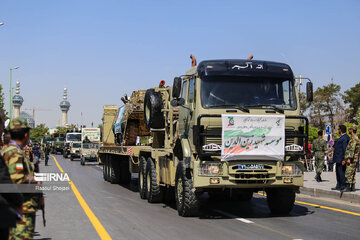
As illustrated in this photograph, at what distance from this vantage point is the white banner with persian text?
11.1 metres

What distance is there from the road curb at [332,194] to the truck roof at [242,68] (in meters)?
4.29

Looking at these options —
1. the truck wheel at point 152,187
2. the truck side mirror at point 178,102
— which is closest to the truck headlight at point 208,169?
the truck side mirror at point 178,102

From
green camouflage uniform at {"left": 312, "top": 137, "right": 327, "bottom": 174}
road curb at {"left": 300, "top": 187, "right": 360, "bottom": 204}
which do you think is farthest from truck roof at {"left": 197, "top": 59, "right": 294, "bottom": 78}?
green camouflage uniform at {"left": 312, "top": 137, "right": 327, "bottom": 174}

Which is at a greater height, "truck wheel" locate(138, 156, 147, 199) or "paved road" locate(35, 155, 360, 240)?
"truck wheel" locate(138, 156, 147, 199)

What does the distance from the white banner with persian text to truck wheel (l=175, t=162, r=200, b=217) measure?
0.90 m

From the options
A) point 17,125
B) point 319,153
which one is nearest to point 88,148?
point 319,153

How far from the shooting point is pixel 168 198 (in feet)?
47.9

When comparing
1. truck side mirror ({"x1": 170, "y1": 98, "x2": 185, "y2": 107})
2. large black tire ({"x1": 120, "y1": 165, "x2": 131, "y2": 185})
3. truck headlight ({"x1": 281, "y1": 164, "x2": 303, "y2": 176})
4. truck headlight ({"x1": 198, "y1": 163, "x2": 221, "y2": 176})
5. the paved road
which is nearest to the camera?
the paved road

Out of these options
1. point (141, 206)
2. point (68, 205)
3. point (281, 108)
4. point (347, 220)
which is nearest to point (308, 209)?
point (347, 220)

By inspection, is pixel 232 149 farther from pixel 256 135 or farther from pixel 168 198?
pixel 168 198

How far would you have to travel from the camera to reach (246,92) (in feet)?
38.0

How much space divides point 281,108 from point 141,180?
5.60 meters

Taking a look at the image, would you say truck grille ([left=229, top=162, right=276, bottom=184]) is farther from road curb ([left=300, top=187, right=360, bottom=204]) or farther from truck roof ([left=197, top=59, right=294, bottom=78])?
road curb ([left=300, top=187, right=360, bottom=204])

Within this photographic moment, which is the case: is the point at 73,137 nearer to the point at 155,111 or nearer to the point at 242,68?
the point at 155,111
